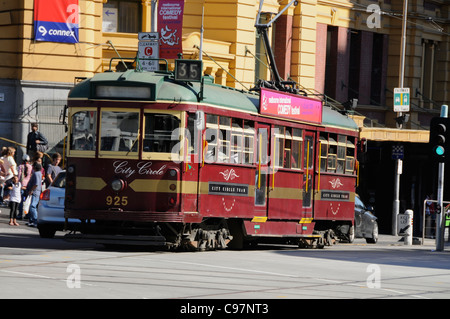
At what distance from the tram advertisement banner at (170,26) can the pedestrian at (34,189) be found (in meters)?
5.30

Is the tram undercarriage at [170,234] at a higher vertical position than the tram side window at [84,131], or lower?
lower

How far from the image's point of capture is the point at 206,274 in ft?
49.4

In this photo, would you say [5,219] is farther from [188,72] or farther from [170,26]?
[188,72]

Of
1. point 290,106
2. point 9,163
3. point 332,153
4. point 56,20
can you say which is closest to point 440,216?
point 332,153

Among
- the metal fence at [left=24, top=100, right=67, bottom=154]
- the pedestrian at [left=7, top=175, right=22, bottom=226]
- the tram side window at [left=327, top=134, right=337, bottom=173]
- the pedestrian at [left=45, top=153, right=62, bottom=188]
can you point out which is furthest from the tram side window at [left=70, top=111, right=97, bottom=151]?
the metal fence at [left=24, top=100, right=67, bottom=154]

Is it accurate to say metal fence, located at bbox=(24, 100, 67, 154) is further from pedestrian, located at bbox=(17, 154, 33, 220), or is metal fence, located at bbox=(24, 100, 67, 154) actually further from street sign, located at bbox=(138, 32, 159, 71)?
street sign, located at bbox=(138, 32, 159, 71)

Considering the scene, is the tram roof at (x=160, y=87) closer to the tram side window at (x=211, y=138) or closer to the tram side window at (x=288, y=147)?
the tram side window at (x=211, y=138)

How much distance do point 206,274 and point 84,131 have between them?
5.19 metres

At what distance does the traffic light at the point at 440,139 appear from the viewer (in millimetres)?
25281

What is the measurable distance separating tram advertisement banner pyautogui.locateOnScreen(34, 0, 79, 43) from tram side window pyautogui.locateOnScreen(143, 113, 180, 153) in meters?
13.2

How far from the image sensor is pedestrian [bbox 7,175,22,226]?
25031 millimetres

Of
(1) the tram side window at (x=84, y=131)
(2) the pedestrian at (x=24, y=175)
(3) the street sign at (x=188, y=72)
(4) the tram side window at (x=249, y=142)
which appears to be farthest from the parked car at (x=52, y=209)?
(2) the pedestrian at (x=24, y=175)
